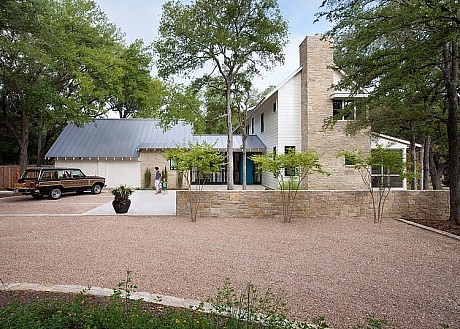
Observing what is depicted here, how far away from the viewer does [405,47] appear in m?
9.50

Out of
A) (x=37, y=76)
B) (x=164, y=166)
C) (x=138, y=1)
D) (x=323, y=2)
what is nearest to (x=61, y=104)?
(x=37, y=76)

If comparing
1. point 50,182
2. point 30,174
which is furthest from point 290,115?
point 30,174

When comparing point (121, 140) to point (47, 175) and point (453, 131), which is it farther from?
point (453, 131)

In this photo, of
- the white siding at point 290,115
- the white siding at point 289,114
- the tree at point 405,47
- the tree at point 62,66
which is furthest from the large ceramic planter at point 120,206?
the white siding at point 290,115

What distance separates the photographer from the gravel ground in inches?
179

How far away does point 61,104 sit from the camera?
22.0 metres

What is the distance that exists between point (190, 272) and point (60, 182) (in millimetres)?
15101

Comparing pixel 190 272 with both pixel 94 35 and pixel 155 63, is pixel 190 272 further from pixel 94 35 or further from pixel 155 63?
pixel 94 35

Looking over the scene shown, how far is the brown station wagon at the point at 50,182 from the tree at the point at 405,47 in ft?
48.6

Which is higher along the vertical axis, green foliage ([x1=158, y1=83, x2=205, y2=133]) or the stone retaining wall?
green foliage ([x1=158, y1=83, x2=205, y2=133])

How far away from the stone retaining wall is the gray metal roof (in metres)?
11.9

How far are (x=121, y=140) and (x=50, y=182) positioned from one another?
8474 mm

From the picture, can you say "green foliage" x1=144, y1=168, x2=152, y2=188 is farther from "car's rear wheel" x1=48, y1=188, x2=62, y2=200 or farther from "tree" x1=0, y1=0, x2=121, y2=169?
"car's rear wheel" x1=48, y1=188, x2=62, y2=200

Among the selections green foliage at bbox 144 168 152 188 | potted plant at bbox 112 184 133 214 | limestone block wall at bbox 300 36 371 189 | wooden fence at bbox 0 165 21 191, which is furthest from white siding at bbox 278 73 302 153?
wooden fence at bbox 0 165 21 191
